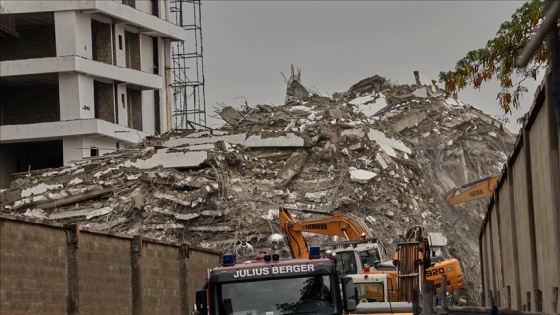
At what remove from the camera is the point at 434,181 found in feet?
184

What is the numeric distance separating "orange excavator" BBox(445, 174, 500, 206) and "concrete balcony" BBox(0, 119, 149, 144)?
24.2 metres

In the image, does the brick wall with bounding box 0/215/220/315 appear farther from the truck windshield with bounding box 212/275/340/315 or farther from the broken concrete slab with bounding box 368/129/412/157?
the broken concrete slab with bounding box 368/129/412/157

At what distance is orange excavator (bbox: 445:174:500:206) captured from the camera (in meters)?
44.1

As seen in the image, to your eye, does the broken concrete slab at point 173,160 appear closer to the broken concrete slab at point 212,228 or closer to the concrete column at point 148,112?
the broken concrete slab at point 212,228

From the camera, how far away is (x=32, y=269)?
21.8m

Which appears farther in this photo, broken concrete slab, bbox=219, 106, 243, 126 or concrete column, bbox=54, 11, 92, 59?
concrete column, bbox=54, 11, 92, 59

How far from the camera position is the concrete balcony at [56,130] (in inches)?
2729

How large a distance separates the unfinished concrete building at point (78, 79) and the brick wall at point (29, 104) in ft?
0.19

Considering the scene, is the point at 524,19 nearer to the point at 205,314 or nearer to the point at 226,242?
the point at 205,314

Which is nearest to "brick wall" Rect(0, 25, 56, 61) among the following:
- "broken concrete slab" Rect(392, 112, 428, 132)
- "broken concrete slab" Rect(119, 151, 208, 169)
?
"broken concrete slab" Rect(119, 151, 208, 169)

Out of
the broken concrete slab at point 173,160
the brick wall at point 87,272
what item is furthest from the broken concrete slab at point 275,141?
the brick wall at point 87,272

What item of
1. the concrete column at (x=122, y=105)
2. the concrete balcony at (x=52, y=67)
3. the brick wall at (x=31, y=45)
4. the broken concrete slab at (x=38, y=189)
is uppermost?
the brick wall at (x=31, y=45)

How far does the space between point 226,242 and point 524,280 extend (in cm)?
2573

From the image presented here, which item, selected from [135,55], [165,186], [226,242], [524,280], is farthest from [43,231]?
[135,55]
